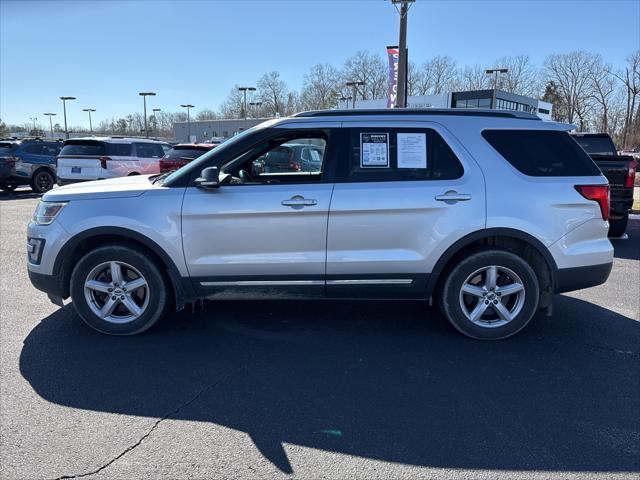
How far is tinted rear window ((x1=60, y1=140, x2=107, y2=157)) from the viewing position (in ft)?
42.3

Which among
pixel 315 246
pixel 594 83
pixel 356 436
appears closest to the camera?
pixel 356 436

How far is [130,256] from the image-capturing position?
3.99m

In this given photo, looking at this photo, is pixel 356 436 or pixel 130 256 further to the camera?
pixel 130 256

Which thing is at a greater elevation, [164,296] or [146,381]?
[164,296]

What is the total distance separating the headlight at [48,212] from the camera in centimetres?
405

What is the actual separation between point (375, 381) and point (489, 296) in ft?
4.44

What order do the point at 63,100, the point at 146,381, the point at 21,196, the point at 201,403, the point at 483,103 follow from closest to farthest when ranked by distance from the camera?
the point at 201,403 < the point at 146,381 < the point at 21,196 < the point at 483,103 < the point at 63,100

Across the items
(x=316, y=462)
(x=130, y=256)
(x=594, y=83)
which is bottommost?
(x=316, y=462)

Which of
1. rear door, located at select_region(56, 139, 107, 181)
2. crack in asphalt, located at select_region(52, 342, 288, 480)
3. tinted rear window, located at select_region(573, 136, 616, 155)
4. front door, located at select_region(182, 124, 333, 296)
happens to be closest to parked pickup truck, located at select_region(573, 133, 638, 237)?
tinted rear window, located at select_region(573, 136, 616, 155)

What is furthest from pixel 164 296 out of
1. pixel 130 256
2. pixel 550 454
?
pixel 550 454

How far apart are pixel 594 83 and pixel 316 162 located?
271 ft

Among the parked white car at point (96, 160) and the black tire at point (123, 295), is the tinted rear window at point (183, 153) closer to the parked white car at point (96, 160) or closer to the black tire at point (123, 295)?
the parked white car at point (96, 160)

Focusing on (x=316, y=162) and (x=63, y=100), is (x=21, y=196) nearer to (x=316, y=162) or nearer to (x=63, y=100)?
(x=316, y=162)

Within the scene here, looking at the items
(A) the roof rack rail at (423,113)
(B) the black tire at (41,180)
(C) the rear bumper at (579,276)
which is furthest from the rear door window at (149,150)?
(C) the rear bumper at (579,276)
